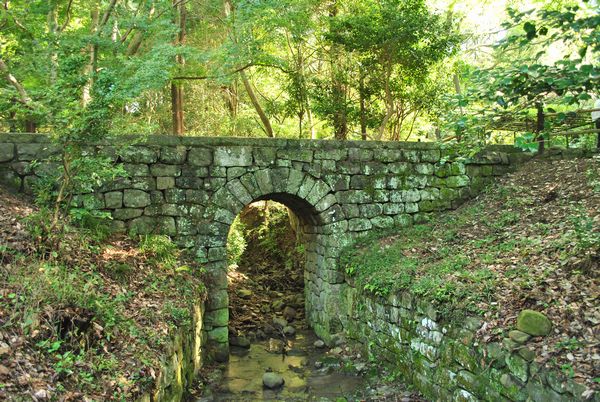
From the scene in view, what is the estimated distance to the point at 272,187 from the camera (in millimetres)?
7277

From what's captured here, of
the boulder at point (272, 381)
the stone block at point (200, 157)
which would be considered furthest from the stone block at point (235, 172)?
the boulder at point (272, 381)

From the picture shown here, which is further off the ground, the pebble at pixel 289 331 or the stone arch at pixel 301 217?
the stone arch at pixel 301 217

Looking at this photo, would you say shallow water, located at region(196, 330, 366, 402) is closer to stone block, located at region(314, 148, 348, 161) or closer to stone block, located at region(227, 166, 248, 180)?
stone block, located at region(227, 166, 248, 180)

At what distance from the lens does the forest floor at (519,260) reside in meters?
3.74

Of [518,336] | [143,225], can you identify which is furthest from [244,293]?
[518,336]

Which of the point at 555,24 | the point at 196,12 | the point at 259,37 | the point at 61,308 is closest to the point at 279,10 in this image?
the point at 259,37

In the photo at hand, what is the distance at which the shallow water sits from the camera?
227 inches

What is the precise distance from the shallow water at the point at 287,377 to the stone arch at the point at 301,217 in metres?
0.49

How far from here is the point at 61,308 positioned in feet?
12.1

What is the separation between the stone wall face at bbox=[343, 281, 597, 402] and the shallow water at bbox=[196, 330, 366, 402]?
0.72 m

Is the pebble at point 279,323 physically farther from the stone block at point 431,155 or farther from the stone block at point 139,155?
the stone block at point 431,155

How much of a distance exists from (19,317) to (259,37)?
7.70 metres

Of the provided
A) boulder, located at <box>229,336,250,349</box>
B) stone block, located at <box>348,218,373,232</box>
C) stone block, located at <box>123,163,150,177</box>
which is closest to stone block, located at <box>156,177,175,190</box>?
stone block, located at <box>123,163,150,177</box>

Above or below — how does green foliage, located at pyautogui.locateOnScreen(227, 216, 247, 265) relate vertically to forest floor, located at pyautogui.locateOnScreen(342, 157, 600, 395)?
below
